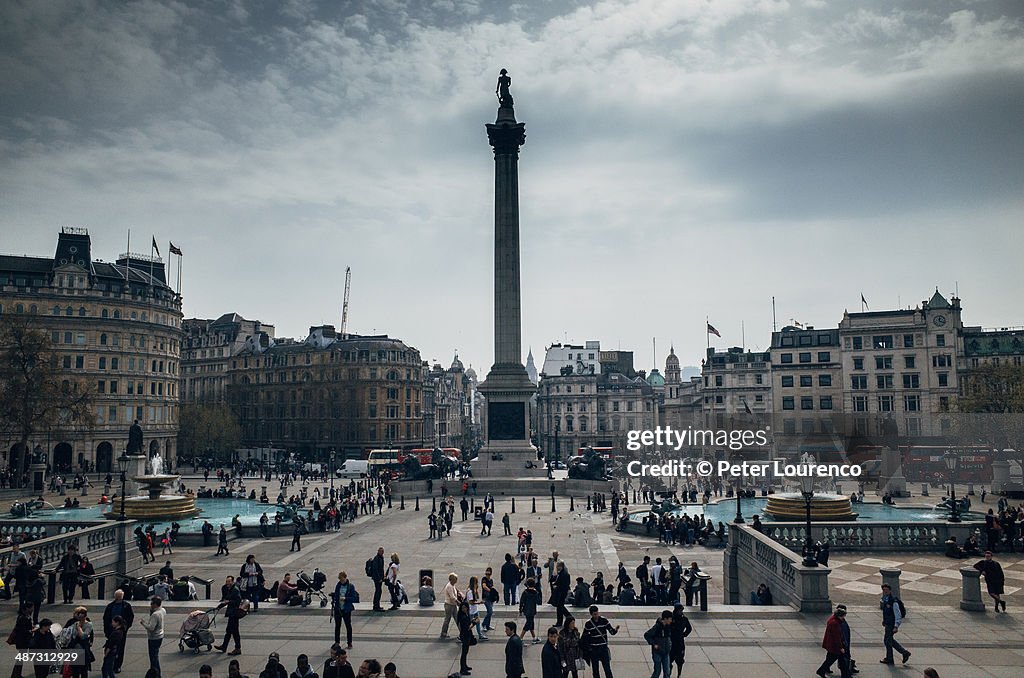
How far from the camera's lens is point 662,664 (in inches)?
566

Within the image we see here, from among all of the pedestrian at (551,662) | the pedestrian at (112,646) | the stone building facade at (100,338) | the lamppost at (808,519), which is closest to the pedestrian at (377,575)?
the pedestrian at (112,646)

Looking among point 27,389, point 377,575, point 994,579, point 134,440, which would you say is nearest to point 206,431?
point 27,389

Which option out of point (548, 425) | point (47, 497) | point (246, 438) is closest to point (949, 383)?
point (548, 425)

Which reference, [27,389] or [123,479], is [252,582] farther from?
[27,389]

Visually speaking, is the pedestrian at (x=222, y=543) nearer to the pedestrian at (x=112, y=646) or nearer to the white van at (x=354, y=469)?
the pedestrian at (x=112, y=646)

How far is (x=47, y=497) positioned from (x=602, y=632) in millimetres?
57551

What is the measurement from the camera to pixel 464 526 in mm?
42594

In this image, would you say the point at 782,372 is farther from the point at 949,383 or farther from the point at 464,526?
the point at 464,526

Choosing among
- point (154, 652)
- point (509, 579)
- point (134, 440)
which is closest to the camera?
point (154, 652)

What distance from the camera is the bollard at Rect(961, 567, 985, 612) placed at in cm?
1977

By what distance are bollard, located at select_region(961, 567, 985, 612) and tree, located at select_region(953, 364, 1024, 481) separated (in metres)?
44.7

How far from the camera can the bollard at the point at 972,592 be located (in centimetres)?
1977

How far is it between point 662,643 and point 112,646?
10.7 meters

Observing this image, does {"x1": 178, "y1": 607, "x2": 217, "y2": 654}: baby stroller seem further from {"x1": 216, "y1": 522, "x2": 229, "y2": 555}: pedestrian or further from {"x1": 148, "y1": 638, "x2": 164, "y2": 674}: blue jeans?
{"x1": 216, "y1": 522, "x2": 229, "y2": 555}: pedestrian
